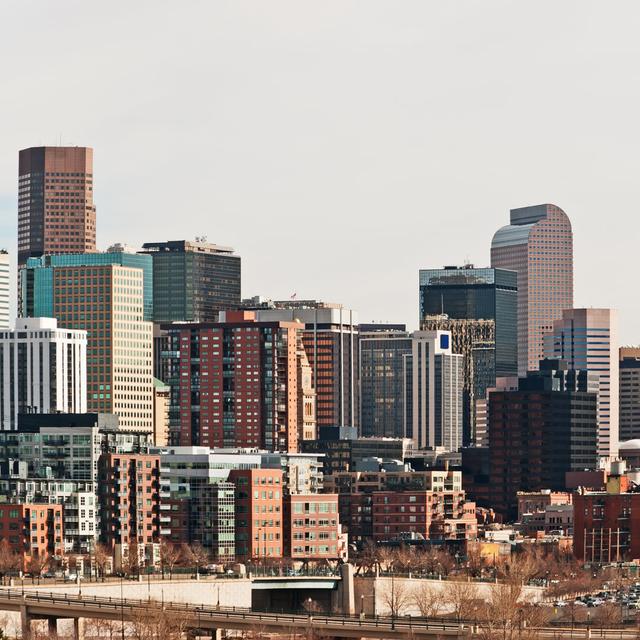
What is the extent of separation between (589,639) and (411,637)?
14.6 meters

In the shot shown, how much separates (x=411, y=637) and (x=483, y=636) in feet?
20.1

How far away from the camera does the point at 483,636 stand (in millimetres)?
197500

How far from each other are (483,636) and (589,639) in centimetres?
911

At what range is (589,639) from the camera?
7859 inches

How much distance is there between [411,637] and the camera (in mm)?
199500
